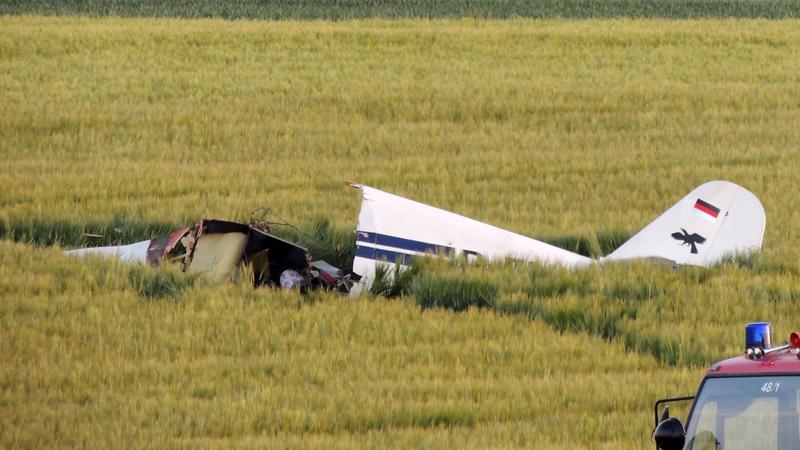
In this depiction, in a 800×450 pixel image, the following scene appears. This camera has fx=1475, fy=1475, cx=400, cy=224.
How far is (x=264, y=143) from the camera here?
24.2 meters

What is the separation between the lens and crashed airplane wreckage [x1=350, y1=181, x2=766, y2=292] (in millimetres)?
13898

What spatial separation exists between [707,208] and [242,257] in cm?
551

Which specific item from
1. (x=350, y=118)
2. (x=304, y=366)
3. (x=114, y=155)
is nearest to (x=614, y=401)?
(x=304, y=366)

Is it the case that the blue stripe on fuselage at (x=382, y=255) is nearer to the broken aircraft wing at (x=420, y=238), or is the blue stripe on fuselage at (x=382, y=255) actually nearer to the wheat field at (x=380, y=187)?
the broken aircraft wing at (x=420, y=238)

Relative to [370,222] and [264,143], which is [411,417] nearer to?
[370,222]

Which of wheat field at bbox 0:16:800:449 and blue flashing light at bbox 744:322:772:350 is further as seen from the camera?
wheat field at bbox 0:16:800:449

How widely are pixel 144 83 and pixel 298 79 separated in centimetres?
316

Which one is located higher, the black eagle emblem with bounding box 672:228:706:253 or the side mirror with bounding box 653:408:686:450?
the black eagle emblem with bounding box 672:228:706:253

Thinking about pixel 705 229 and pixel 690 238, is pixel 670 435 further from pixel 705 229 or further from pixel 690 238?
pixel 705 229

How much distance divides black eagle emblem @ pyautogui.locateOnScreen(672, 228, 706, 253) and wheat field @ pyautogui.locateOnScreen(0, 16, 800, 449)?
734mm

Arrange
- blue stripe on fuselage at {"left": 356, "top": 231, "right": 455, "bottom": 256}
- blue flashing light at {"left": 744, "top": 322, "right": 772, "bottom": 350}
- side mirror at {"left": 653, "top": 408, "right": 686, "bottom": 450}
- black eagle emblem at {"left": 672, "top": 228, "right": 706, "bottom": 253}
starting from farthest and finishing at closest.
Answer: black eagle emblem at {"left": 672, "top": 228, "right": 706, "bottom": 253}, blue stripe on fuselage at {"left": 356, "top": 231, "right": 455, "bottom": 256}, blue flashing light at {"left": 744, "top": 322, "right": 772, "bottom": 350}, side mirror at {"left": 653, "top": 408, "right": 686, "bottom": 450}

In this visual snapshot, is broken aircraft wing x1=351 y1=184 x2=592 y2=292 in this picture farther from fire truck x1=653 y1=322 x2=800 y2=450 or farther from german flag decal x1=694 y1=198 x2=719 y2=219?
fire truck x1=653 y1=322 x2=800 y2=450

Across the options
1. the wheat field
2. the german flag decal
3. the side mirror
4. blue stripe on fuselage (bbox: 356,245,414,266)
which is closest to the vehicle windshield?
the side mirror

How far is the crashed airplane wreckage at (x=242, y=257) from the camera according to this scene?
13734 mm
